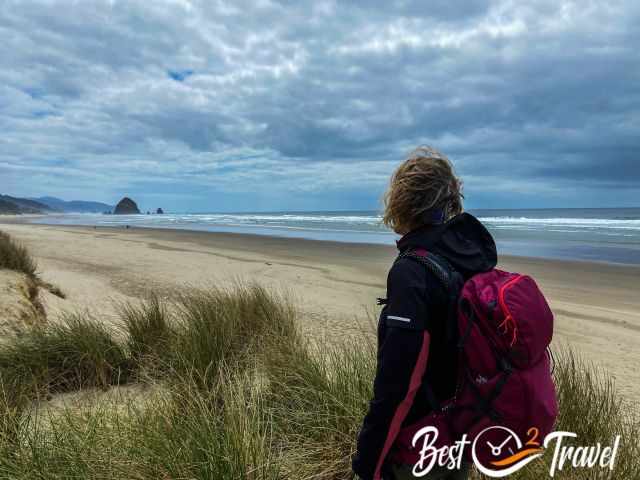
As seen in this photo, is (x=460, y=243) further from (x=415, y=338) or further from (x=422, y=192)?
(x=415, y=338)

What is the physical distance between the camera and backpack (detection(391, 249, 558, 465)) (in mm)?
1342

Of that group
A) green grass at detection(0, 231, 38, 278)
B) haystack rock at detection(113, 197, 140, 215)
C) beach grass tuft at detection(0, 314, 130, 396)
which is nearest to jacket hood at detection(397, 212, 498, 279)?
beach grass tuft at detection(0, 314, 130, 396)

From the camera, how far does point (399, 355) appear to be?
54.5 inches

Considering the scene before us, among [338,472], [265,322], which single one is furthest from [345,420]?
[265,322]

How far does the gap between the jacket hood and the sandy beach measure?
2600 mm

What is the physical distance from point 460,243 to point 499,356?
0.42 meters

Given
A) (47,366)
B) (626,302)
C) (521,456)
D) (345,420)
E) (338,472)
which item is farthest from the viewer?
(626,302)

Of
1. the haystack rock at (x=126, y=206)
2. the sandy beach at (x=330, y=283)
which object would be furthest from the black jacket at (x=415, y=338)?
the haystack rock at (x=126, y=206)

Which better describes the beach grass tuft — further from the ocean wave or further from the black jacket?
the ocean wave

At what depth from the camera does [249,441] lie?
6.60 feet

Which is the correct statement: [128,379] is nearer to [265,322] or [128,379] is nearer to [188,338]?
[188,338]

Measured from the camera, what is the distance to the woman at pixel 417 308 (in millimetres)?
1388

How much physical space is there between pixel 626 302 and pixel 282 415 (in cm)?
961

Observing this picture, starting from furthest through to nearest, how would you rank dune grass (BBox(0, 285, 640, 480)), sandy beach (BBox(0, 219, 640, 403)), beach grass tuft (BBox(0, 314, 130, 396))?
sandy beach (BBox(0, 219, 640, 403)) → beach grass tuft (BBox(0, 314, 130, 396)) → dune grass (BBox(0, 285, 640, 480))
